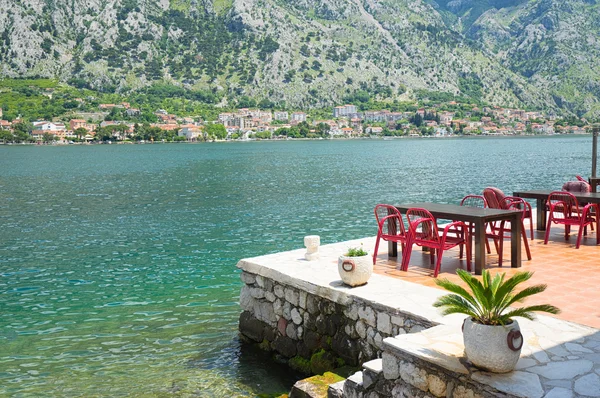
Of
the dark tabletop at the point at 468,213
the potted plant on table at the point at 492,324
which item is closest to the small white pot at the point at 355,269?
the dark tabletop at the point at 468,213

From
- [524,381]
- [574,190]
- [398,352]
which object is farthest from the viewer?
[574,190]

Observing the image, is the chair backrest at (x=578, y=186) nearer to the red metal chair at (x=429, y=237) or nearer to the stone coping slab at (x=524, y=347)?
the red metal chair at (x=429, y=237)

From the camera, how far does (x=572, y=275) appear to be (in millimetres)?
7703

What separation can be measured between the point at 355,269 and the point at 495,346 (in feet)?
9.62

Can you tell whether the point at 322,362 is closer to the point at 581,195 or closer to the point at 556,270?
the point at 556,270

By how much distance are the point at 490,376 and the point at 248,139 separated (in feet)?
627

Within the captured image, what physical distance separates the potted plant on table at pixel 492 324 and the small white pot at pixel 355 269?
250 centimetres

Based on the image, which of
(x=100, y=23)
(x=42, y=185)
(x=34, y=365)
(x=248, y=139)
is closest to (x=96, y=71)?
(x=100, y=23)

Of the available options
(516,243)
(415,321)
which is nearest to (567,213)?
(516,243)

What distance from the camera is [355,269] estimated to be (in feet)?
23.1

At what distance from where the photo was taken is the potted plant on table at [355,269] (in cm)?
704

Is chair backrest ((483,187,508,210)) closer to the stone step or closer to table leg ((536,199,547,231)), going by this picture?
table leg ((536,199,547,231))

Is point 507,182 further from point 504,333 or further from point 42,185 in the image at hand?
point 504,333

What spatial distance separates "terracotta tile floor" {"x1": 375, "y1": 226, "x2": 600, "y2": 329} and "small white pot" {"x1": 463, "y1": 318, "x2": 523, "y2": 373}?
6.16ft
